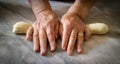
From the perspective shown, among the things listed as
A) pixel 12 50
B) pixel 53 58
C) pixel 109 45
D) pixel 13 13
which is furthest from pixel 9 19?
pixel 109 45

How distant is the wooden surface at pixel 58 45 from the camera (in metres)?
0.65

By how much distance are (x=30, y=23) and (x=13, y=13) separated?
0.45ft

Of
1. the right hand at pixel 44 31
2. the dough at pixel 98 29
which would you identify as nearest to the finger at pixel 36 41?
the right hand at pixel 44 31

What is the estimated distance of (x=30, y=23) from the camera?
82 cm

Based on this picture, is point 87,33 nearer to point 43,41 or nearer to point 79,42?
point 79,42

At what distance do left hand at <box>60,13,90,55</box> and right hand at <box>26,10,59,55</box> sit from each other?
1.4 inches

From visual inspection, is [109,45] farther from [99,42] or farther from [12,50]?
[12,50]

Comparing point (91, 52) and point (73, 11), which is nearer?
point (91, 52)

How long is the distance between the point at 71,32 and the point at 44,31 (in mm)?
106

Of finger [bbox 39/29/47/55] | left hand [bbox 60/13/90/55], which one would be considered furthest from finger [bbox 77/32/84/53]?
finger [bbox 39/29/47/55]

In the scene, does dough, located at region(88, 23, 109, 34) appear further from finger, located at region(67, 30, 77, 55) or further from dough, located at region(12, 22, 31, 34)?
dough, located at region(12, 22, 31, 34)

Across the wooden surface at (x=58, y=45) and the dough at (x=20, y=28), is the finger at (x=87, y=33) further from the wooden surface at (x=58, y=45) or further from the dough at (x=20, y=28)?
the dough at (x=20, y=28)

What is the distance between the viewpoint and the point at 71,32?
72 cm

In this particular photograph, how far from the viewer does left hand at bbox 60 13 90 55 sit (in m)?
0.69
